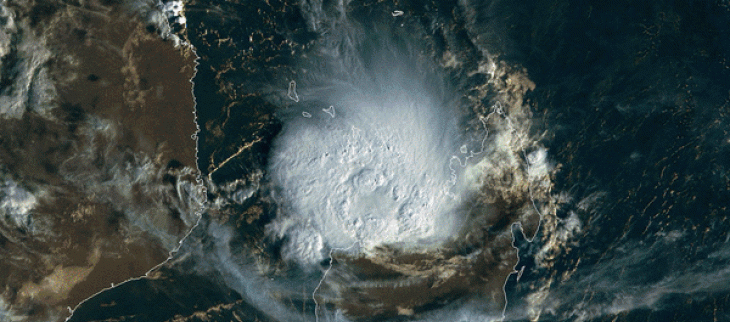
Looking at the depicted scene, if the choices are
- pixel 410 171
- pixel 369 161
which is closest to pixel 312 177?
pixel 369 161

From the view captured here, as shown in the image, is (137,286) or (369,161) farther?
(137,286)

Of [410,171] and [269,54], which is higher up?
[269,54]

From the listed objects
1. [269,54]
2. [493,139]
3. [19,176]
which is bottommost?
[19,176]

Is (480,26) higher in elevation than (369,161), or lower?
higher

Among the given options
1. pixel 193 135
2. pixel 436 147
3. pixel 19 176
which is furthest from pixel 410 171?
pixel 19 176

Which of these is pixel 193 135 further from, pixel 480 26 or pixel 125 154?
pixel 480 26

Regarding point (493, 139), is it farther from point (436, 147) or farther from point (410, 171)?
point (410, 171)
